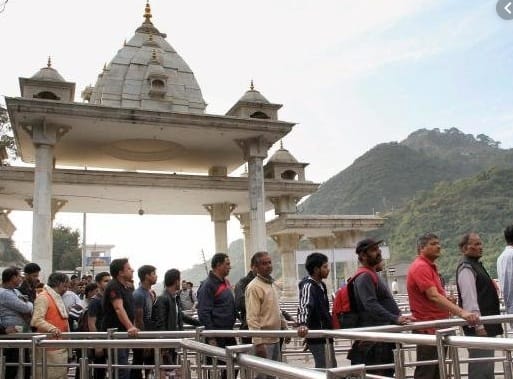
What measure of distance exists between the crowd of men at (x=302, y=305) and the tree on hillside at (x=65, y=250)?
156ft

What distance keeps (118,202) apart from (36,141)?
20.2ft

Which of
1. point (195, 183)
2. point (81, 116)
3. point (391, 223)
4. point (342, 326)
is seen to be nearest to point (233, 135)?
point (195, 183)

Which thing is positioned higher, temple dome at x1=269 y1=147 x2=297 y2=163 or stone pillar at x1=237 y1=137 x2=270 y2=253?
temple dome at x1=269 y1=147 x2=297 y2=163

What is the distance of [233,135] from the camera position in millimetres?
17156

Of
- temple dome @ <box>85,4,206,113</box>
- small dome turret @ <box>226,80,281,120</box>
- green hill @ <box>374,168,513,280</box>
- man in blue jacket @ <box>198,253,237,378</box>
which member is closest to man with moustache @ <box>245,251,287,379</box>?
man in blue jacket @ <box>198,253,237,378</box>

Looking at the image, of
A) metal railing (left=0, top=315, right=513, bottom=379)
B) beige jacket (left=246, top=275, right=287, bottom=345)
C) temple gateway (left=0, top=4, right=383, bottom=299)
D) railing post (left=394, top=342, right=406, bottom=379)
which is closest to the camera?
metal railing (left=0, top=315, right=513, bottom=379)

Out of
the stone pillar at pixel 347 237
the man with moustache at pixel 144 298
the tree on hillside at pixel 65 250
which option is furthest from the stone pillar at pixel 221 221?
the tree on hillside at pixel 65 250

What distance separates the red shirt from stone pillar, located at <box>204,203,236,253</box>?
54.7 ft

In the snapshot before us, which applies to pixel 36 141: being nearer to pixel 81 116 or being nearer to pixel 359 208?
pixel 81 116

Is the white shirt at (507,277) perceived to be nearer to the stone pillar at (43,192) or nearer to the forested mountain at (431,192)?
the stone pillar at (43,192)

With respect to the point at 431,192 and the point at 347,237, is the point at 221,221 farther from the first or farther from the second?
the point at 431,192

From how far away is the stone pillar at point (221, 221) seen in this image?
21062 mm

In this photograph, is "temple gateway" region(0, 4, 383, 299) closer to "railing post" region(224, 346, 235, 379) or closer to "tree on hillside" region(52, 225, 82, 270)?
"railing post" region(224, 346, 235, 379)

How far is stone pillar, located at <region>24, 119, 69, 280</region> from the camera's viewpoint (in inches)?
549
